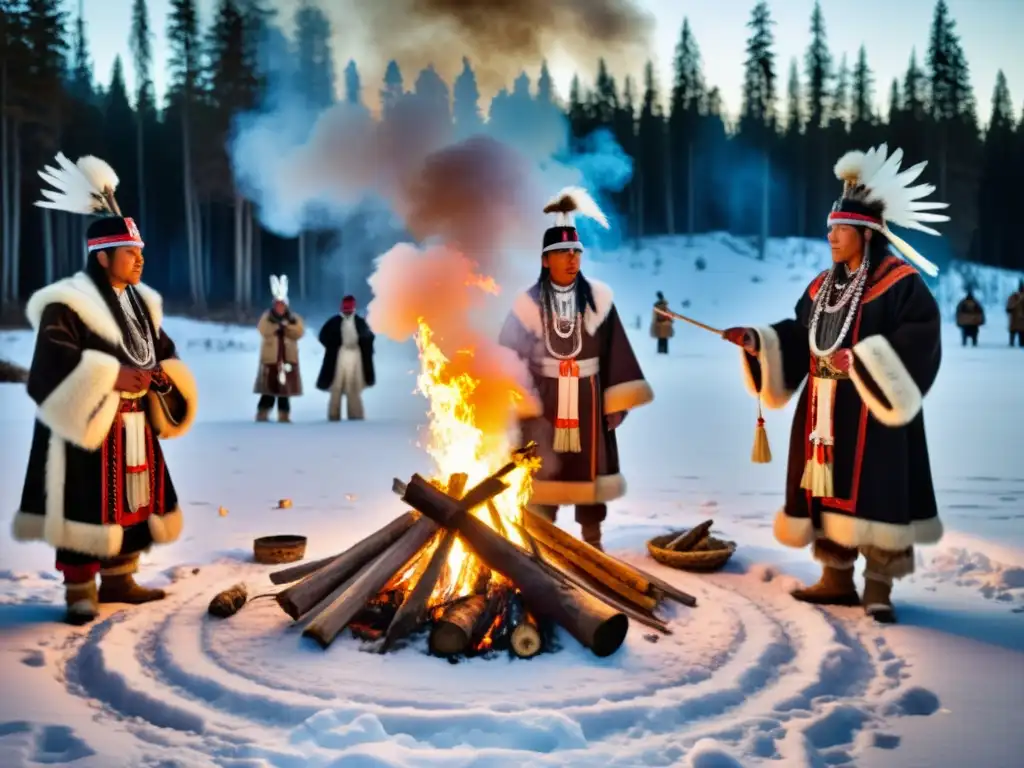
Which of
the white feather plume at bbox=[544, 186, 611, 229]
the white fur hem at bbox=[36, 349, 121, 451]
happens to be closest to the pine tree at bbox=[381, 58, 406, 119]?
the white feather plume at bbox=[544, 186, 611, 229]

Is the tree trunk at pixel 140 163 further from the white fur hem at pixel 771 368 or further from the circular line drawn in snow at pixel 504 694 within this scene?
the circular line drawn in snow at pixel 504 694

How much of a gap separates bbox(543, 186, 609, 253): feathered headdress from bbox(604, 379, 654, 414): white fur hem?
36.9 inches

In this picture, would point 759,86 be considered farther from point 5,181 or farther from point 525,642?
point 525,642

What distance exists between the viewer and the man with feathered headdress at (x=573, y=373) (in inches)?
235

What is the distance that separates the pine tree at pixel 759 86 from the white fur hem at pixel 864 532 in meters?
47.4

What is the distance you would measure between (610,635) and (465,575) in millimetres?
879

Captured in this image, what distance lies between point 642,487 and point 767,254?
4170cm

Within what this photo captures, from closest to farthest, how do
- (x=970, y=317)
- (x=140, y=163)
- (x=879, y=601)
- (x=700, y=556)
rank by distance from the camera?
(x=879, y=601) → (x=700, y=556) → (x=970, y=317) → (x=140, y=163)

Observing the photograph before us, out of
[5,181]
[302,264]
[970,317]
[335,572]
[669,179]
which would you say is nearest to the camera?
[335,572]

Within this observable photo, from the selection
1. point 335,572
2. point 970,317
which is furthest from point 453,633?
point 970,317

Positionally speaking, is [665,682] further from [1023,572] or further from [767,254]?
[767,254]

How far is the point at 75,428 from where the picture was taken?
15.7 ft

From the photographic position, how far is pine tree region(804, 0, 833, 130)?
5612 cm

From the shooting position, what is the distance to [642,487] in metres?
8.58
